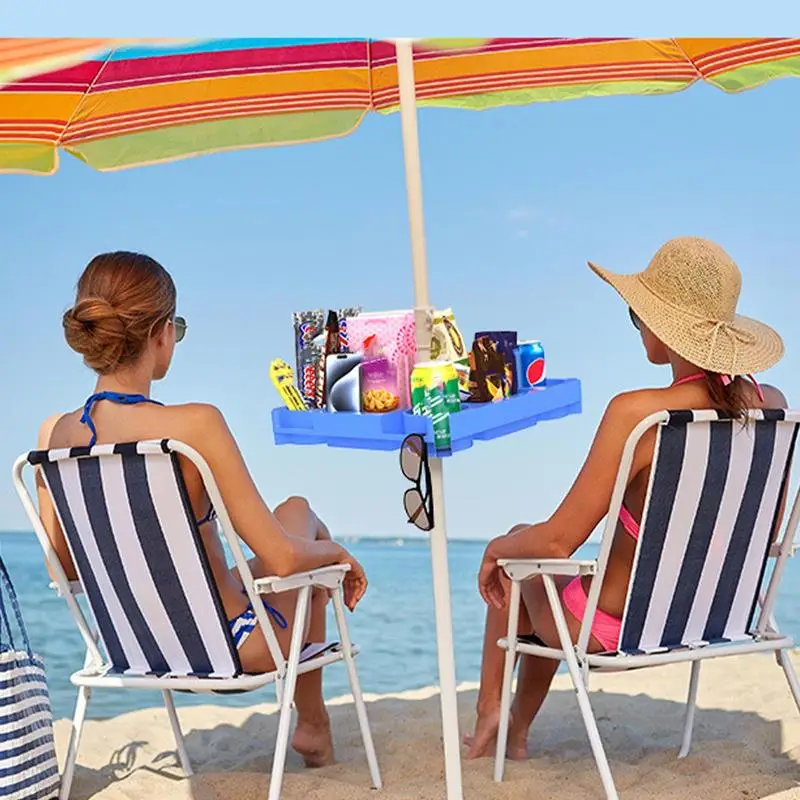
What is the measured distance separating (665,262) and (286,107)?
4.71ft

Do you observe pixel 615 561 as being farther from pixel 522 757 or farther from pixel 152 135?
pixel 152 135

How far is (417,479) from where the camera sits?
2738 millimetres

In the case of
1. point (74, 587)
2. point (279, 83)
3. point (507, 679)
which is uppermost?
point (279, 83)

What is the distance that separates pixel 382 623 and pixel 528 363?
304 inches

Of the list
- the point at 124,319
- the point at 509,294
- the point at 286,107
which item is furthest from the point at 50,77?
the point at 509,294

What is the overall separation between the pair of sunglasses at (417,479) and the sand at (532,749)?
81 cm

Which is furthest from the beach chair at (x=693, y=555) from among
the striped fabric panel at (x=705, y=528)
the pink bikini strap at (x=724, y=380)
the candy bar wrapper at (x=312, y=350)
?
the candy bar wrapper at (x=312, y=350)

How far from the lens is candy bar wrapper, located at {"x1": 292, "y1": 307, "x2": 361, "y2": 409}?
2.93 meters

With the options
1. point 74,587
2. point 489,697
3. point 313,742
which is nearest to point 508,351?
point 489,697

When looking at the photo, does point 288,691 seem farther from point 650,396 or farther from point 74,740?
point 650,396

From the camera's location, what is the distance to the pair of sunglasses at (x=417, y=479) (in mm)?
2699

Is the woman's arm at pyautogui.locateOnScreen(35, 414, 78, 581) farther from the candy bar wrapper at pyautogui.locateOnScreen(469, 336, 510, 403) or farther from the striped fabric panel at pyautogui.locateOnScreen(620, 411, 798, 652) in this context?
the striped fabric panel at pyautogui.locateOnScreen(620, 411, 798, 652)

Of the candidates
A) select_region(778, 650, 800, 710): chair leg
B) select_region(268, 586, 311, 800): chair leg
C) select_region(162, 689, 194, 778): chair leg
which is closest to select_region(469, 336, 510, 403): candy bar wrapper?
select_region(268, 586, 311, 800): chair leg

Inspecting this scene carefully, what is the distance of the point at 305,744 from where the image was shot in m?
3.67
